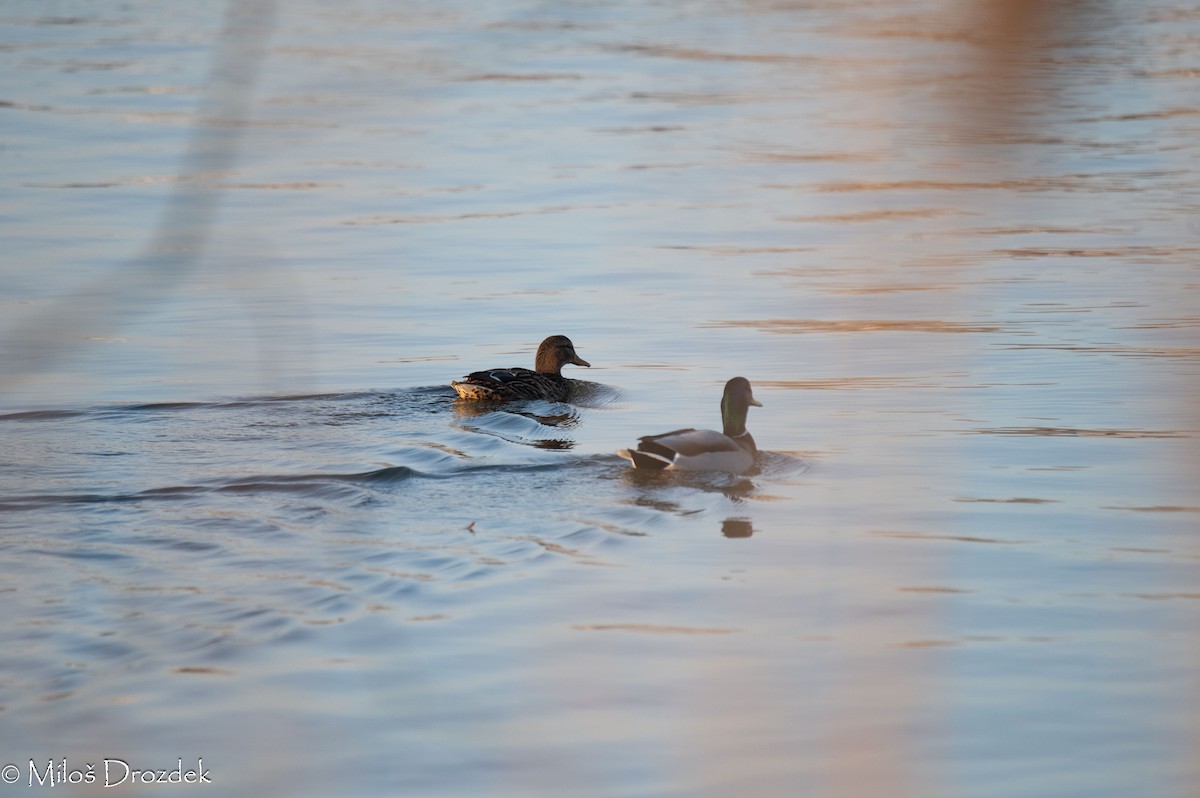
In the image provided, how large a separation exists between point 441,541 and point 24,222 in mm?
10925

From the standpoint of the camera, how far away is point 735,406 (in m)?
9.32

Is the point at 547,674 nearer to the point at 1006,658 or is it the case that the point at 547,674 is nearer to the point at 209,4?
the point at 1006,658

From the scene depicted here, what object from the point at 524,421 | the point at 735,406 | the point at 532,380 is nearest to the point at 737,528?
the point at 735,406

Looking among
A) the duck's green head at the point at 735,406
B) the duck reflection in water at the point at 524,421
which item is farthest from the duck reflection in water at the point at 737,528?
the duck reflection in water at the point at 524,421

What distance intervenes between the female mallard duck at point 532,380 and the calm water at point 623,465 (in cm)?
14

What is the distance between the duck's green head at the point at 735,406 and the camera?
9273mm

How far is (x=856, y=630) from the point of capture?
5.87 meters

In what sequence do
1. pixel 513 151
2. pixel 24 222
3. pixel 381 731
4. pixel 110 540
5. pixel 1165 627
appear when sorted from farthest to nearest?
pixel 513 151, pixel 24 222, pixel 110 540, pixel 1165 627, pixel 381 731

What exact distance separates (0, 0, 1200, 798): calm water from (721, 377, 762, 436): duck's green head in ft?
1.03

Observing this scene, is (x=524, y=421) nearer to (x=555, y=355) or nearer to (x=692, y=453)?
(x=555, y=355)

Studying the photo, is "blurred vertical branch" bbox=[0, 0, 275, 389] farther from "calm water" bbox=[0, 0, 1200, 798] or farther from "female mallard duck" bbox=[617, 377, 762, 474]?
"female mallard duck" bbox=[617, 377, 762, 474]

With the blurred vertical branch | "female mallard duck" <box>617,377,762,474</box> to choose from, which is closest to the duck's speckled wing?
"female mallard duck" <box>617,377,762,474</box>

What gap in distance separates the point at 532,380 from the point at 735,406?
220cm

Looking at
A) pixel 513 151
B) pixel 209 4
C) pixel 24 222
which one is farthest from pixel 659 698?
pixel 209 4
